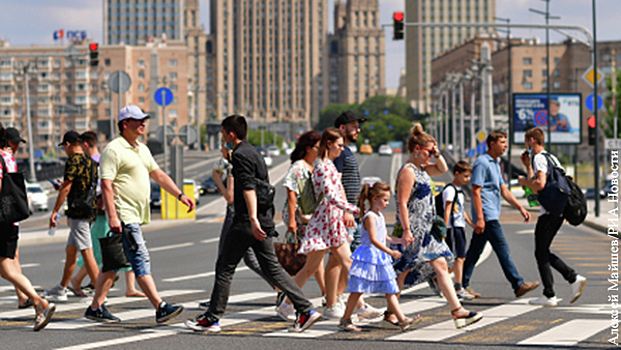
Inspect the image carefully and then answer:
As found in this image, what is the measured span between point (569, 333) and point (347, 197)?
8.45ft

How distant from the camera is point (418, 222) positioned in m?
8.45

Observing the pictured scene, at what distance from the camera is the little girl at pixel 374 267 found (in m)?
8.05

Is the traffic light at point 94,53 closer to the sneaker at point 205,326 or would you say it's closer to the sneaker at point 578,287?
the sneaker at point 578,287

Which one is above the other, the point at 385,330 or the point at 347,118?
the point at 347,118

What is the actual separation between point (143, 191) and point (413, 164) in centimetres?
253

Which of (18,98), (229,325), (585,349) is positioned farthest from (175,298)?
(18,98)

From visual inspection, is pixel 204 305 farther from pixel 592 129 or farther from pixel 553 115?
pixel 553 115

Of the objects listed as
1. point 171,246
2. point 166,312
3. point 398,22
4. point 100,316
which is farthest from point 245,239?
point 398,22

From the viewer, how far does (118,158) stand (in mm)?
8289

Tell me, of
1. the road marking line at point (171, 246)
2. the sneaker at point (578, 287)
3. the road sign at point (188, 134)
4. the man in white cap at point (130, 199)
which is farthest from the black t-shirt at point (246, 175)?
the road sign at point (188, 134)

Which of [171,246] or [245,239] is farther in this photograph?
[171,246]

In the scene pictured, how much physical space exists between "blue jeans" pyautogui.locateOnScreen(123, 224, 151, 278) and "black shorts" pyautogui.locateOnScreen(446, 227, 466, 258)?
12.9 feet

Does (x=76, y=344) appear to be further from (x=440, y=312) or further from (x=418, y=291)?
(x=418, y=291)

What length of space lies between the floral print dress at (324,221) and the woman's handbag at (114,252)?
1.65 meters
